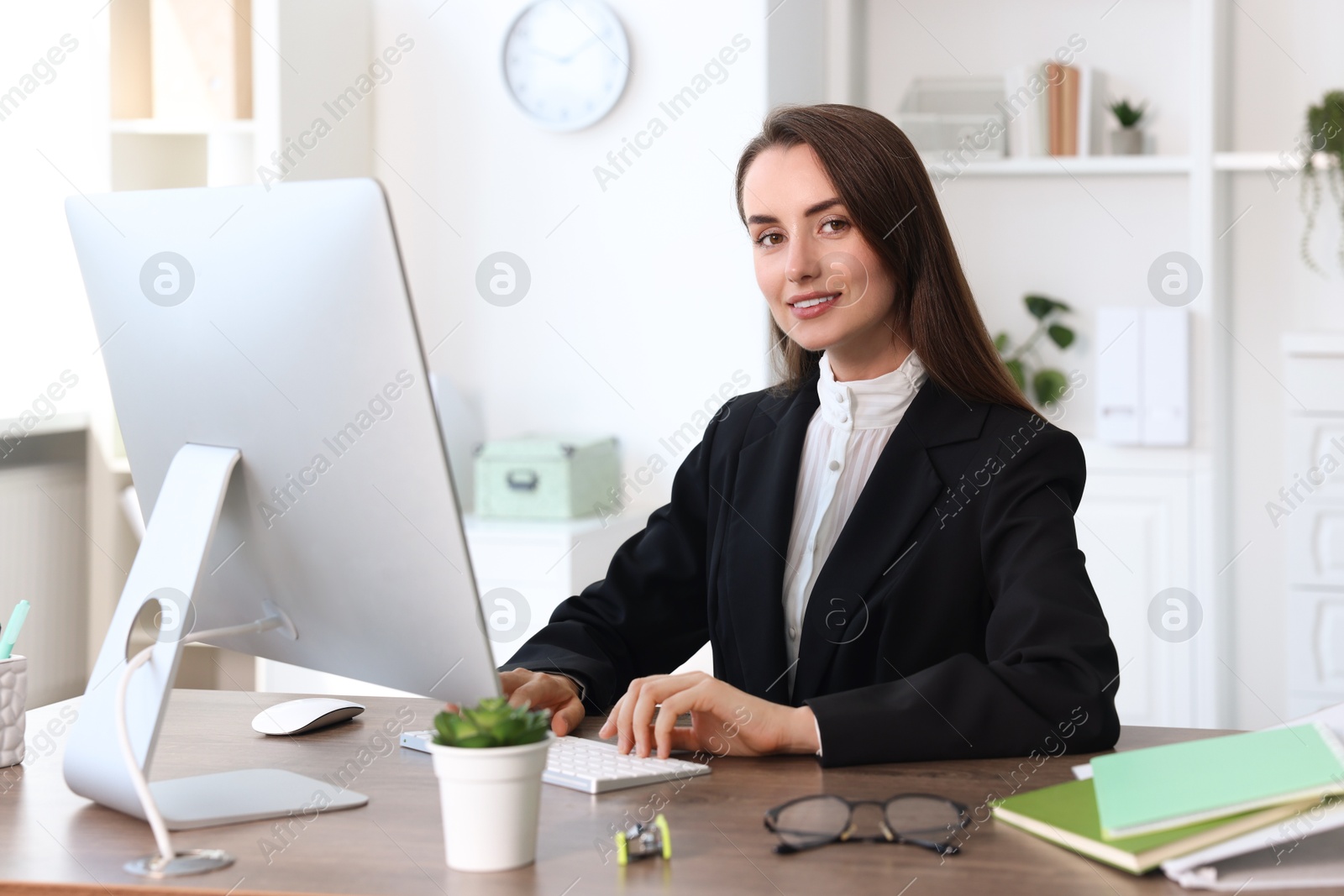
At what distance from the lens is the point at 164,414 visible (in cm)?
Answer: 118

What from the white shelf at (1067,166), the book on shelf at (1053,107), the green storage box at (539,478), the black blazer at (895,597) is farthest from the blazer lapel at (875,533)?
the book on shelf at (1053,107)

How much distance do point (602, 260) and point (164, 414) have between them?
2422 millimetres

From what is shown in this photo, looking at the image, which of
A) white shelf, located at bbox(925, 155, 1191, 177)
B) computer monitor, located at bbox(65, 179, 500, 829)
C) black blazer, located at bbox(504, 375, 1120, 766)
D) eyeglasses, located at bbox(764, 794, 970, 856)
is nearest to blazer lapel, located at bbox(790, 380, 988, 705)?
black blazer, located at bbox(504, 375, 1120, 766)

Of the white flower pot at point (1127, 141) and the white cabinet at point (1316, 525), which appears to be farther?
the white flower pot at point (1127, 141)

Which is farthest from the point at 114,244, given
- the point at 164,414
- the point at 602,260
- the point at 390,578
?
the point at 602,260

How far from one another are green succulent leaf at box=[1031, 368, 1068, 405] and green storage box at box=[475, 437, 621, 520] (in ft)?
4.23

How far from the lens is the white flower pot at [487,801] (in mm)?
934

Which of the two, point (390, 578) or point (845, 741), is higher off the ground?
point (390, 578)

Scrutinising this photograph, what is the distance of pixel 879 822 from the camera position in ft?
3.42

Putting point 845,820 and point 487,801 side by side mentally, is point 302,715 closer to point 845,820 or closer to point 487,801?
point 487,801

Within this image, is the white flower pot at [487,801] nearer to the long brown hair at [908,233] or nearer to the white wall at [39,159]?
the long brown hair at [908,233]

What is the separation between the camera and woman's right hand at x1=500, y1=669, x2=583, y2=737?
Result: 1.39 meters

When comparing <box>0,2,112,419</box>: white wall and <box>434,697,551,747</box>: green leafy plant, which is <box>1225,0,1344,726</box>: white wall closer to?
<box>0,2,112,419</box>: white wall

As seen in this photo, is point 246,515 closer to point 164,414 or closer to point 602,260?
point 164,414
